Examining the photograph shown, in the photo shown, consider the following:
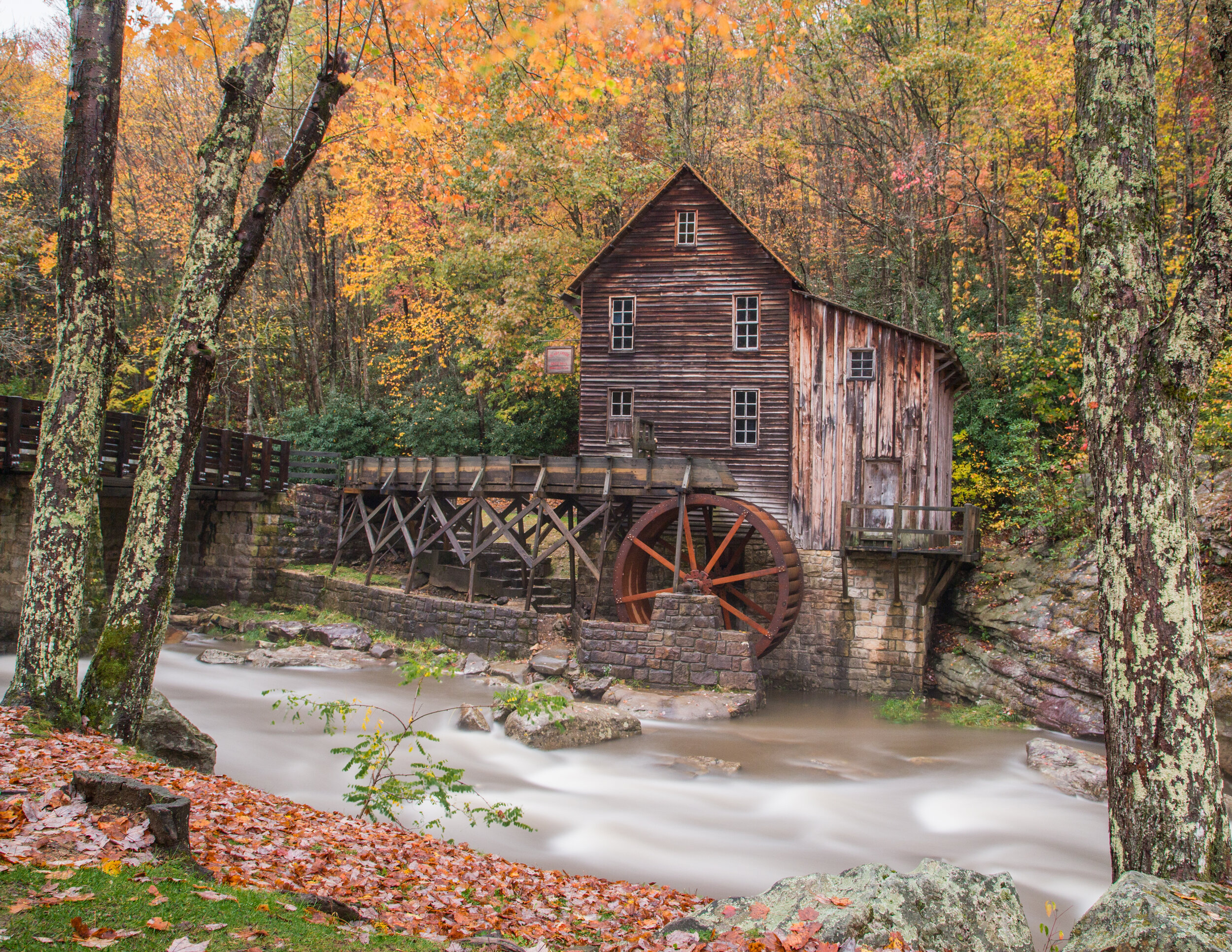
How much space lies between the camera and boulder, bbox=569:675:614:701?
1261cm

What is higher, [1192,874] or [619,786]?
[1192,874]

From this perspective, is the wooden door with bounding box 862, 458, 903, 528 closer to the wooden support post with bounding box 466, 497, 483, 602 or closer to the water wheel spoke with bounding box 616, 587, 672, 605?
the water wheel spoke with bounding box 616, 587, 672, 605

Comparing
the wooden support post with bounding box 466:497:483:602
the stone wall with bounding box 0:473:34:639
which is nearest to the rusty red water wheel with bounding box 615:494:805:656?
the wooden support post with bounding box 466:497:483:602

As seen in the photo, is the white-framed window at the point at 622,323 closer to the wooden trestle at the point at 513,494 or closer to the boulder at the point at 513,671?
the wooden trestle at the point at 513,494

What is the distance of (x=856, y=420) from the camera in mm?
15508

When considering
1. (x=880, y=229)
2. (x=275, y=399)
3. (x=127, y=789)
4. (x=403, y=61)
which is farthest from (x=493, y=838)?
(x=275, y=399)

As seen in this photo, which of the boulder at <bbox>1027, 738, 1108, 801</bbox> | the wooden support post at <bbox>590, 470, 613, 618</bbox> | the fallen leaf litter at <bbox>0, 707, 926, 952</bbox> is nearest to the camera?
the fallen leaf litter at <bbox>0, 707, 926, 952</bbox>

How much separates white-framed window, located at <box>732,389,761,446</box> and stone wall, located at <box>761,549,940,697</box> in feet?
8.56

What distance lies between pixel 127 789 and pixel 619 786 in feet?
20.1

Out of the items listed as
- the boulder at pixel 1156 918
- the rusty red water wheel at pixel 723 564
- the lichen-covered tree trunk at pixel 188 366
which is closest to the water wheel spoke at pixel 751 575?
the rusty red water wheel at pixel 723 564

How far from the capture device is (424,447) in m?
21.8

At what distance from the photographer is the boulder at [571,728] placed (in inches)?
394

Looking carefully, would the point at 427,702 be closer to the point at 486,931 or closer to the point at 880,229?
the point at 486,931

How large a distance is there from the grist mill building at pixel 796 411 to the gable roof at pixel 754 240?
0.15ft
